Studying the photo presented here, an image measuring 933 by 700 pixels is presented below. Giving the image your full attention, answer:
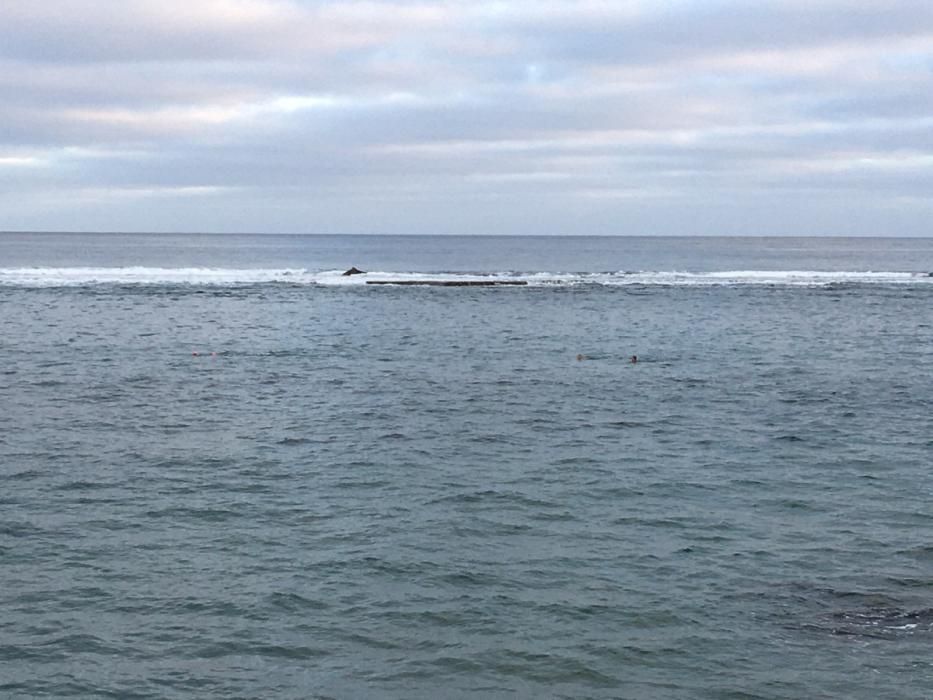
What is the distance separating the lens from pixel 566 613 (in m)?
13.8

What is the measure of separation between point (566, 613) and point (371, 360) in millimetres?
25470

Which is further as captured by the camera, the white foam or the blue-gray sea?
the white foam

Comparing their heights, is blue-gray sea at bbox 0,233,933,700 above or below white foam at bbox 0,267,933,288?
below

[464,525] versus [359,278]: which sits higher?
[359,278]

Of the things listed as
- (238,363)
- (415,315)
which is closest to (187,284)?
(415,315)

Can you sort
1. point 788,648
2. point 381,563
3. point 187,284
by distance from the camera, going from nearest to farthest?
point 788,648, point 381,563, point 187,284

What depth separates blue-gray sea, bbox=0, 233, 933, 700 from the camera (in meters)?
12.3

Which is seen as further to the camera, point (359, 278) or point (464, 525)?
point (359, 278)

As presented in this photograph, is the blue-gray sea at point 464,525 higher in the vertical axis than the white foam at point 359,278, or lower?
lower

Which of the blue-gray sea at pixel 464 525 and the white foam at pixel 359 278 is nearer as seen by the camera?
the blue-gray sea at pixel 464 525

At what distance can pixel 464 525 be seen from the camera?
17.6 m

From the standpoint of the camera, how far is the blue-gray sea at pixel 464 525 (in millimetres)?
12336

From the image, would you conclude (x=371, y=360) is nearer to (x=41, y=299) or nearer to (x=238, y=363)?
(x=238, y=363)

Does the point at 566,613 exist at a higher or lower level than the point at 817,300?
lower
